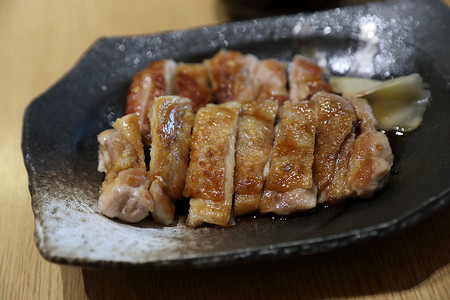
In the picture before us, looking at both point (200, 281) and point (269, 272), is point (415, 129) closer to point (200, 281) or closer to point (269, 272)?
point (269, 272)

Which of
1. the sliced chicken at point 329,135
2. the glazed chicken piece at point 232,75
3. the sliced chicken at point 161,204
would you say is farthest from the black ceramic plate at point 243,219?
the glazed chicken piece at point 232,75

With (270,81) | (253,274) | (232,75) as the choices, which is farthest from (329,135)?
(232,75)

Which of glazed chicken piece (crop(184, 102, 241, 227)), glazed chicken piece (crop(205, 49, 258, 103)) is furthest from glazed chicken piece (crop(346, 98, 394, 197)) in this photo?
glazed chicken piece (crop(205, 49, 258, 103))

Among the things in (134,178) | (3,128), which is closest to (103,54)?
(3,128)

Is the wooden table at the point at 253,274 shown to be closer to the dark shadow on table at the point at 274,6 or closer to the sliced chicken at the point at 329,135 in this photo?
the sliced chicken at the point at 329,135

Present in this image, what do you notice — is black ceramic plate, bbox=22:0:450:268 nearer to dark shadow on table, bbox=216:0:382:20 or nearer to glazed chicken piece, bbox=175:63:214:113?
glazed chicken piece, bbox=175:63:214:113

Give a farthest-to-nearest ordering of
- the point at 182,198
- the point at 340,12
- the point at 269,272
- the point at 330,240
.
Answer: the point at 340,12 → the point at 182,198 → the point at 269,272 → the point at 330,240
